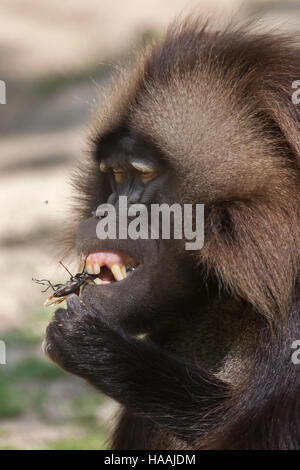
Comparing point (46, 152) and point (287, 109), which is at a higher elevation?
point (46, 152)

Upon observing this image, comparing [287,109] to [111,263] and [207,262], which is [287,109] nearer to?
[207,262]

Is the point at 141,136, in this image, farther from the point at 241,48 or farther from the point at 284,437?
the point at 284,437

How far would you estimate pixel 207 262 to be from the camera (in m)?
3.62

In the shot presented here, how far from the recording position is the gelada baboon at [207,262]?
11.5ft

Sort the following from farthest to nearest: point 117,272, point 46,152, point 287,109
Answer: point 46,152, point 117,272, point 287,109

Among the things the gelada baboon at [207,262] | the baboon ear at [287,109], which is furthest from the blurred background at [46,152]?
the baboon ear at [287,109]

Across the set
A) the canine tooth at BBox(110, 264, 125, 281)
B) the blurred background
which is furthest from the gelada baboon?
the blurred background

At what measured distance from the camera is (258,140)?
144 inches

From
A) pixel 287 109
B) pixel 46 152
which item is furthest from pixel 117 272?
pixel 46 152

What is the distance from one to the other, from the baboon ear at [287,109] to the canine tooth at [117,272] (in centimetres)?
84

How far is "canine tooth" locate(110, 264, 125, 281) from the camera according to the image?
374 centimetres

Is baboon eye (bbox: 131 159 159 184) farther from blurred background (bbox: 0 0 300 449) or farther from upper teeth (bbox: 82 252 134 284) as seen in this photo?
blurred background (bbox: 0 0 300 449)

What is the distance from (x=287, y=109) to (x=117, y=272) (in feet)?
3.07

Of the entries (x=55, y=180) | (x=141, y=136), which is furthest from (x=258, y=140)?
(x=55, y=180)
